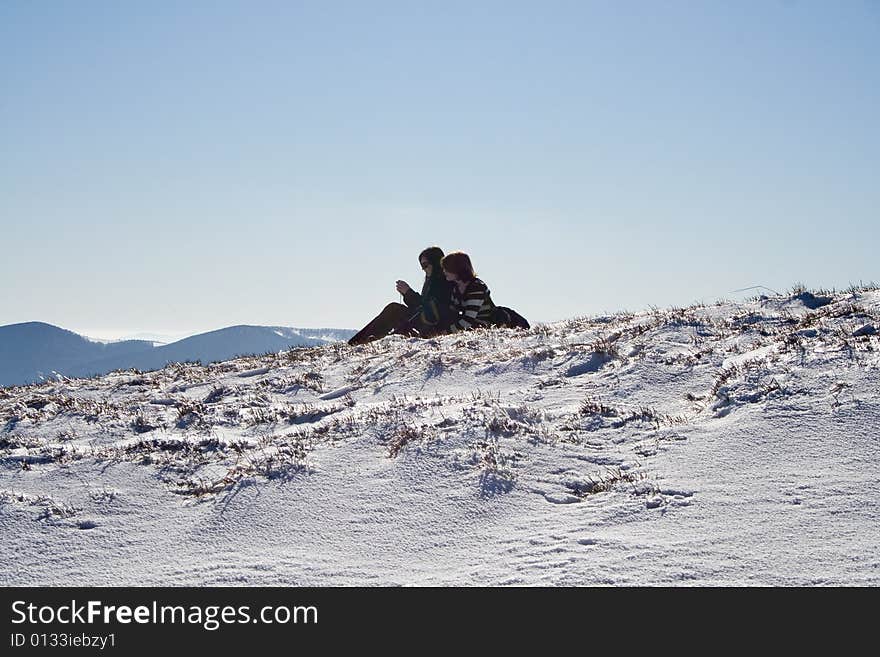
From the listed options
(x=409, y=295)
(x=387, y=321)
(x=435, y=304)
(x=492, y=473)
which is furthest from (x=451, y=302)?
(x=492, y=473)

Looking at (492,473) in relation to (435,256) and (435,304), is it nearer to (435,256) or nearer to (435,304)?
(435,304)

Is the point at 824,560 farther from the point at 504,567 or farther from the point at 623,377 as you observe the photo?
the point at 623,377

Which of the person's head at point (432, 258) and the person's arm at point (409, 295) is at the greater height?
the person's head at point (432, 258)

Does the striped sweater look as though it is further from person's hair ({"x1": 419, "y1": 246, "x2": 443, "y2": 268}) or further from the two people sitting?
person's hair ({"x1": 419, "y1": 246, "x2": 443, "y2": 268})

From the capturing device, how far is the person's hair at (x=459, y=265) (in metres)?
15.1

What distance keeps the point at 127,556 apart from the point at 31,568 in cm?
61

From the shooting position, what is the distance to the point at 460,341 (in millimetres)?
11773

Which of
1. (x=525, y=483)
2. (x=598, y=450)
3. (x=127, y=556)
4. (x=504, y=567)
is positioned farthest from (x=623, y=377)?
(x=127, y=556)

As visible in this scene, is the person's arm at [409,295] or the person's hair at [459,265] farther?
the person's arm at [409,295]

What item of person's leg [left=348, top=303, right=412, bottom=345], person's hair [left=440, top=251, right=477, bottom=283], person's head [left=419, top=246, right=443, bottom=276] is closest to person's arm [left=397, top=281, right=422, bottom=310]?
person's leg [left=348, top=303, right=412, bottom=345]

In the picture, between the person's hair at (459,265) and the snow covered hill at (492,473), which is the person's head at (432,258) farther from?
the snow covered hill at (492,473)

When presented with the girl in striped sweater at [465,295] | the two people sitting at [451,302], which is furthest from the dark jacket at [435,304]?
the girl in striped sweater at [465,295]

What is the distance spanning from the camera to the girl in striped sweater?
15.2 m

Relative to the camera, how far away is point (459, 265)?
15141 millimetres
